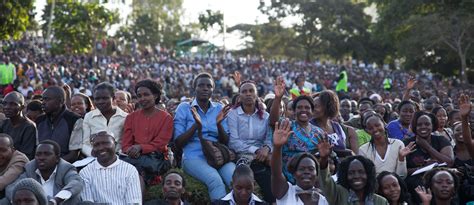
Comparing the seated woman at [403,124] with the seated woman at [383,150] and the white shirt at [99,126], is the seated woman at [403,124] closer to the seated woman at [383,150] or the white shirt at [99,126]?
Result: the seated woman at [383,150]

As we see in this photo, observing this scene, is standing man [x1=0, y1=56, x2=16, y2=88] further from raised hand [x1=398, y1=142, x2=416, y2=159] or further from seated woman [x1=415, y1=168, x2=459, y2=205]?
seated woman [x1=415, y1=168, x2=459, y2=205]

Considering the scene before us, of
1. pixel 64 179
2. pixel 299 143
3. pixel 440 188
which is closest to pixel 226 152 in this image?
pixel 299 143

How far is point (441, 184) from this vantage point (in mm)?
6930

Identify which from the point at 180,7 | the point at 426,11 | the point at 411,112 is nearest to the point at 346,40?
the point at 426,11

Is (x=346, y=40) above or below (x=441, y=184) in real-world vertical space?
above

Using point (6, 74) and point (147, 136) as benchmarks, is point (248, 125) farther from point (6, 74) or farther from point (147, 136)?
point (6, 74)

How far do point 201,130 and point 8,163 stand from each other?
194 cm

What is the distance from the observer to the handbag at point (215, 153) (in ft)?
24.7

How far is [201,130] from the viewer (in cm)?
765

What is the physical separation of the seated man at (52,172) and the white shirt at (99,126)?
3.01 ft

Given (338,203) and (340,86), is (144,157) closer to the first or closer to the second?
(338,203)

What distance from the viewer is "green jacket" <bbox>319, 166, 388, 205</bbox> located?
21.5ft

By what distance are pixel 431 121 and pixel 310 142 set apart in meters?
1.77

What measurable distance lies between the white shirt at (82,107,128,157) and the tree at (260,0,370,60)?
1857 inches
